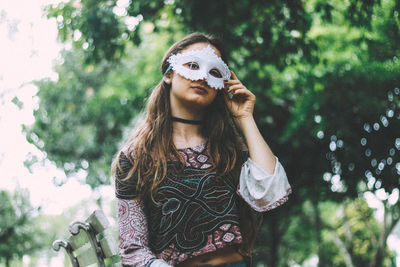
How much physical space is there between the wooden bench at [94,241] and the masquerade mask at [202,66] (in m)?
0.98

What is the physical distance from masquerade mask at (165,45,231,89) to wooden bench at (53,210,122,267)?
98 cm

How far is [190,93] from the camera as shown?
109 inches

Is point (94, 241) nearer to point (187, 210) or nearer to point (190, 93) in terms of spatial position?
point (187, 210)

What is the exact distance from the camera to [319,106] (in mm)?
7781

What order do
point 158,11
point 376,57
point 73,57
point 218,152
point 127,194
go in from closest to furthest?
point 127,194 < point 218,152 < point 158,11 < point 376,57 < point 73,57

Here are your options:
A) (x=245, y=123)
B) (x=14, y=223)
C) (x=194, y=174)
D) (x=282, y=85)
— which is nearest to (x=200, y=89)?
(x=245, y=123)

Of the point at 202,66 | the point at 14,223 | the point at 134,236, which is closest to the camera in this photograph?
the point at 134,236

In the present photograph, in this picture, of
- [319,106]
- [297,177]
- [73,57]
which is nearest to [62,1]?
[319,106]

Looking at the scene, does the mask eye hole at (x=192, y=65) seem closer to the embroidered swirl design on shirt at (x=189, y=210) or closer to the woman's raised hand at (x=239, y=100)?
the woman's raised hand at (x=239, y=100)

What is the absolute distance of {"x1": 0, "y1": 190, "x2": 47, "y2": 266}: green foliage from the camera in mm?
20359

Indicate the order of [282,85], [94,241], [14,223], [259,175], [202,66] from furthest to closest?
1. [14,223]
2. [282,85]
3. [202,66]
4. [94,241]
5. [259,175]

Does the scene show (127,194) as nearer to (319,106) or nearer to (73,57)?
(319,106)

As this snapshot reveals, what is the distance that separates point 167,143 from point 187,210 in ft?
1.44

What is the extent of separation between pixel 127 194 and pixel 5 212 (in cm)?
1993
